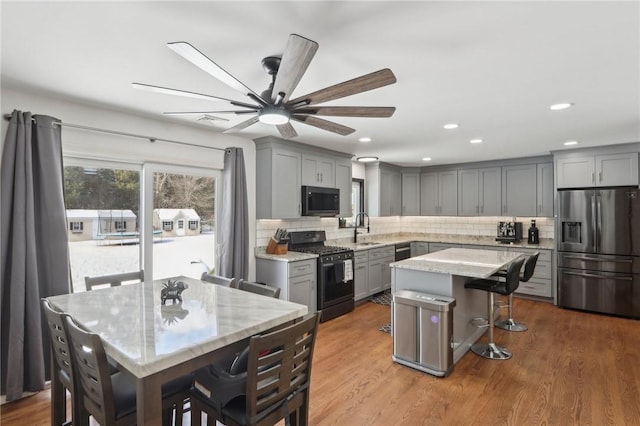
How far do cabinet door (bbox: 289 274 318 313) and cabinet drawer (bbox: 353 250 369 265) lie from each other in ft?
2.96

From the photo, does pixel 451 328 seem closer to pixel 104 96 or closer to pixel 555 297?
pixel 555 297

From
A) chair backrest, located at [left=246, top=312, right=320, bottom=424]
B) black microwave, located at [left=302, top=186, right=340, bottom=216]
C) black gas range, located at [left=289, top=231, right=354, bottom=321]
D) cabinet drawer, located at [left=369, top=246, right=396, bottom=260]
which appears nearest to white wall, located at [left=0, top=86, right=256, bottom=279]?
black microwave, located at [left=302, top=186, right=340, bottom=216]

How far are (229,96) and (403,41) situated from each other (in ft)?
4.73

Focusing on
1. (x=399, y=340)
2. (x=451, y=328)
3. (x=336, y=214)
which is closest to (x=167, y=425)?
(x=399, y=340)

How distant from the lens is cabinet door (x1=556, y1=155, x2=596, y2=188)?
4688 mm

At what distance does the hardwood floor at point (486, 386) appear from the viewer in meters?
2.31

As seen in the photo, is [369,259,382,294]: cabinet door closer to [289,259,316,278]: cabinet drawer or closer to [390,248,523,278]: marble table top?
[289,259,316,278]: cabinet drawer

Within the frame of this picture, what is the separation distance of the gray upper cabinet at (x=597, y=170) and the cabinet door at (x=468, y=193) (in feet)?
4.39

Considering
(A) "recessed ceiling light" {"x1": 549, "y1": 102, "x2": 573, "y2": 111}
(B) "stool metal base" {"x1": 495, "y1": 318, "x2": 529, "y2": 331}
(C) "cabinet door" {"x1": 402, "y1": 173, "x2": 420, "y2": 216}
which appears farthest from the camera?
(C) "cabinet door" {"x1": 402, "y1": 173, "x2": 420, "y2": 216}

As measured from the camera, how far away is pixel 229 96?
2.65 m

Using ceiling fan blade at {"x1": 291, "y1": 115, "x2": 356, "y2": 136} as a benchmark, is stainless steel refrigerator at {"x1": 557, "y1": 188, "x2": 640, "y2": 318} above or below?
below

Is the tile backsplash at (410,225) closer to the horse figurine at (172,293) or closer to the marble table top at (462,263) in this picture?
the marble table top at (462,263)

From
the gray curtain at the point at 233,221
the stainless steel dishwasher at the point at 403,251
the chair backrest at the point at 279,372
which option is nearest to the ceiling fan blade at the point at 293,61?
the chair backrest at the point at 279,372

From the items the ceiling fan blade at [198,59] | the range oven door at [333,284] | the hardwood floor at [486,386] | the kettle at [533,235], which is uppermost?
the ceiling fan blade at [198,59]
